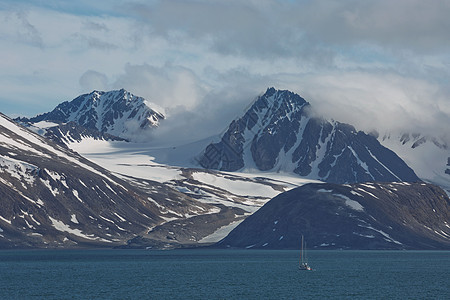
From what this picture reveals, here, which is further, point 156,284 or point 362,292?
point 156,284

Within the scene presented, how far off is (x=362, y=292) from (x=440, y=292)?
1443 cm

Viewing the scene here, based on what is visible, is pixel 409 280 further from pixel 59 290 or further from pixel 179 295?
pixel 59 290

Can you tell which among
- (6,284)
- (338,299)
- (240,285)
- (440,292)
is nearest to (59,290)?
(6,284)

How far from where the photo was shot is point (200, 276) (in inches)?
7854

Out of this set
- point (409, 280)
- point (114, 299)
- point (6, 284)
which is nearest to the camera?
point (114, 299)

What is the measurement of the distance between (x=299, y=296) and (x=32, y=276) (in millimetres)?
72305

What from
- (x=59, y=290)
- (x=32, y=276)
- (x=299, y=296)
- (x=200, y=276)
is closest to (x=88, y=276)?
(x=32, y=276)

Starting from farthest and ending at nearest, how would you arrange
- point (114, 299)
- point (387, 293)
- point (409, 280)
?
1. point (409, 280)
2. point (387, 293)
3. point (114, 299)

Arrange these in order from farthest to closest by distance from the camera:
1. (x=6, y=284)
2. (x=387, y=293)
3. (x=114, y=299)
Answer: (x=6, y=284), (x=387, y=293), (x=114, y=299)

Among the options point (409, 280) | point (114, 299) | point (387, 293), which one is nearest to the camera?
point (114, 299)

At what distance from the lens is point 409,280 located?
188 metres

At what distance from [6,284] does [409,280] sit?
3323 inches

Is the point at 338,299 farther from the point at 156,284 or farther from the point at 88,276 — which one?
the point at 88,276

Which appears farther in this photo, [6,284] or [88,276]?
[88,276]
